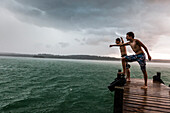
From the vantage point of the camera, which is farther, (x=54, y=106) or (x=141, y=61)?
(x=54, y=106)

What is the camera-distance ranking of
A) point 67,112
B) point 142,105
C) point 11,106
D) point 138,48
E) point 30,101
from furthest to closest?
1. point 30,101
2. point 11,106
3. point 67,112
4. point 138,48
5. point 142,105

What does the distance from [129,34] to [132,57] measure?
1319 mm

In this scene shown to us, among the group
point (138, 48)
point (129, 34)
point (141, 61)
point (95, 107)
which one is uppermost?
point (129, 34)

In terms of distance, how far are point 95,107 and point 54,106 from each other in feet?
12.1

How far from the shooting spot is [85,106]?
8609 millimetres

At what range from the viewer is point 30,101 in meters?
9.20

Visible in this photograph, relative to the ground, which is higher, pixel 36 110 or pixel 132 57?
pixel 132 57

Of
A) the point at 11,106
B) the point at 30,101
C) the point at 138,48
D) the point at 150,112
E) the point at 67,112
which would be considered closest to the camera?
the point at 150,112

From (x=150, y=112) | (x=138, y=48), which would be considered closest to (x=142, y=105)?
(x=150, y=112)

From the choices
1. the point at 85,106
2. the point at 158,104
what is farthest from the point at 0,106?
the point at 158,104

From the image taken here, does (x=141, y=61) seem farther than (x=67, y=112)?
No

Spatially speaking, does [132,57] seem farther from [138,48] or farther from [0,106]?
[0,106]

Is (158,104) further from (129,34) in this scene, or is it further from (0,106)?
(0,106)

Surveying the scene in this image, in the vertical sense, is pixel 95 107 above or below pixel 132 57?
below
